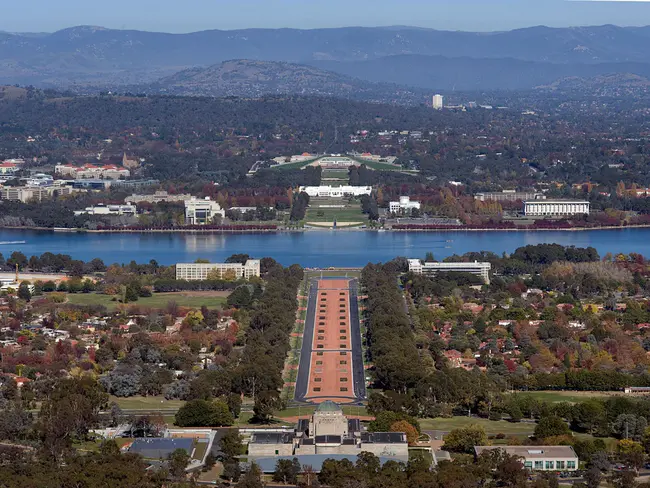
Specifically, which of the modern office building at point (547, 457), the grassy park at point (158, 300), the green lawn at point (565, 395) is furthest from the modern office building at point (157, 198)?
the modern office building at point (547, 457)

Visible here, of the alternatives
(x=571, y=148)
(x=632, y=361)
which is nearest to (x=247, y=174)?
(x=571, y=148)

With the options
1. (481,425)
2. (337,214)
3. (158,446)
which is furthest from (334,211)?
(158,446)

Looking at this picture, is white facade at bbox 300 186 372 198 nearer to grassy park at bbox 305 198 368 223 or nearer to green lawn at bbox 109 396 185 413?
grassy park at bbox 305 198 368 223

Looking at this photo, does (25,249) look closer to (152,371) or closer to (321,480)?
(152,371)

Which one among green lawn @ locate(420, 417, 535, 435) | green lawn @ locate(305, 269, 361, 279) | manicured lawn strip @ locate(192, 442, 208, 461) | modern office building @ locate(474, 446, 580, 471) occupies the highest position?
modern office building @ locate(474, 446, 580, 471)

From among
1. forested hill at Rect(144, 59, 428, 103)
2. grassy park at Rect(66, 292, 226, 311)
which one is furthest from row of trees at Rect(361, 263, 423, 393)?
forested hill at Rect(144, 59, 428, 103)

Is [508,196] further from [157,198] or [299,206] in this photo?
[157,198]

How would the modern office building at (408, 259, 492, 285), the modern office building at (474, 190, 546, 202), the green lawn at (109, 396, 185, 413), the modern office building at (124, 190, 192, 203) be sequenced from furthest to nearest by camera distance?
the modern office building at (474, 190, 546, 202) → the modern office building at (124, 190, 192, 203) → the modern office building at (408, 259, 492, 285) → the green lawn at (109, 396, 185, 413)
